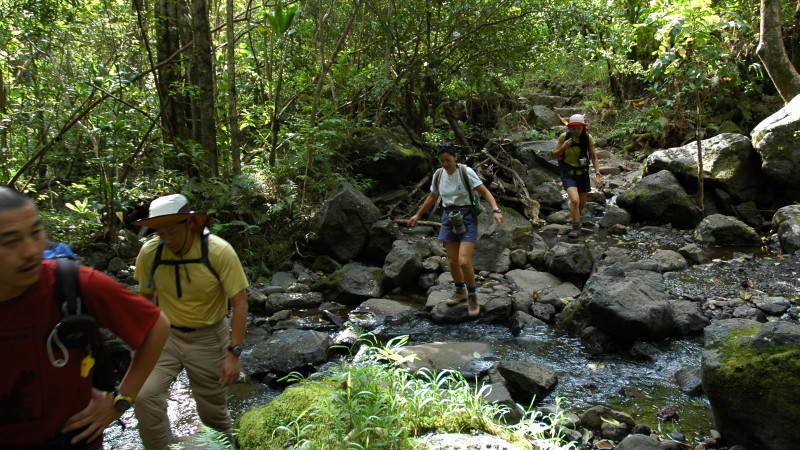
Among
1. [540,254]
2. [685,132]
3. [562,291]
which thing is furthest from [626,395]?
[685,132]

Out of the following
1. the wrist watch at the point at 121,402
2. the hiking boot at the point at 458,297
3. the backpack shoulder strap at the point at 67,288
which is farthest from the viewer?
the hiking boot at the point at 458,297

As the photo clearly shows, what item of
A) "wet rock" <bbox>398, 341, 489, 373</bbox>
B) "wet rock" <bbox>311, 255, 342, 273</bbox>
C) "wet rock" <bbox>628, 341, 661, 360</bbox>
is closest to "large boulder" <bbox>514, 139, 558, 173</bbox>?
"wet rock" <bbox>311, 255, 342, 273</bbox>

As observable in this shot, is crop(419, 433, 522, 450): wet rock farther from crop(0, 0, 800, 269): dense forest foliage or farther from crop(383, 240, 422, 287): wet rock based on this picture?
crop(0, 0, 800, 269): dense forest foliage

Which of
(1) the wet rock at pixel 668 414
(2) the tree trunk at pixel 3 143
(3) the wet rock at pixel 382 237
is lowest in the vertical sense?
(1) the wet rock at pixel 668 414

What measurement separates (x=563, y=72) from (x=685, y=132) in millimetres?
8467

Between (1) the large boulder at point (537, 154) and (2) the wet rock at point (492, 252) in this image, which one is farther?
(1) the large boulder at point (537, 154)

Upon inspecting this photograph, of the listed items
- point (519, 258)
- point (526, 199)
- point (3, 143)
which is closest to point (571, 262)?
point (519, 258)

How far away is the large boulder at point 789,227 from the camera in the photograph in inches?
332

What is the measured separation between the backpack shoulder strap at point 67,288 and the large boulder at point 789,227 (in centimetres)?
1017

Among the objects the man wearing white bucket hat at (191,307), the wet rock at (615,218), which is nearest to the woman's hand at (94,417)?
the man wearing white bucket hat at (191,307)

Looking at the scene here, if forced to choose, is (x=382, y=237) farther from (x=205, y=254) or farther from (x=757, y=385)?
(x=757, y=385)

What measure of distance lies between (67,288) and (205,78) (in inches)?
310

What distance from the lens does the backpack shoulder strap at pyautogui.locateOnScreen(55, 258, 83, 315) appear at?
1.79 m

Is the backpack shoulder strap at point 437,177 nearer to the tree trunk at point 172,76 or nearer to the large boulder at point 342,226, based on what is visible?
the large boulder at point 342,226
